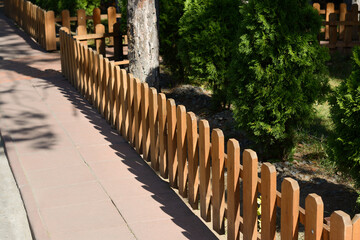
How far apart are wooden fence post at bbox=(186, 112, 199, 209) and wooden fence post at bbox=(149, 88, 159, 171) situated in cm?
96

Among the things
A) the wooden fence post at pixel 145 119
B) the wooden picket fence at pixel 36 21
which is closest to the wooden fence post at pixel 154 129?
the wooden fence post at pixel 145 119

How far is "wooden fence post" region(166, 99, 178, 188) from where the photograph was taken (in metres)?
6.63

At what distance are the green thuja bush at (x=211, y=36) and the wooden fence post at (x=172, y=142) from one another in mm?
3285

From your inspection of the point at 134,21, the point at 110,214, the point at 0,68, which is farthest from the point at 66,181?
the point at 0,68

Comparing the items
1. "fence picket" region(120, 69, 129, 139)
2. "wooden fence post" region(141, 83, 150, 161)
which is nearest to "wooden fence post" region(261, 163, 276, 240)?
"wooden fence post" region(141, 83, 150, 161)

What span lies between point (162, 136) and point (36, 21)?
9663mm

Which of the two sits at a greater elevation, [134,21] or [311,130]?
[134,21]

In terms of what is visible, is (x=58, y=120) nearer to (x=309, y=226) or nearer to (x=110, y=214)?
(x=110, y=214)

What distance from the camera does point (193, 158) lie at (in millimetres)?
6234

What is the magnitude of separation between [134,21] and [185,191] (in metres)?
4.29

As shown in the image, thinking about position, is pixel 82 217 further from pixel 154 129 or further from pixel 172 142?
pixel 154 129

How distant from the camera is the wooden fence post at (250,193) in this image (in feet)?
16.7

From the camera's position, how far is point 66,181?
23.1 feet

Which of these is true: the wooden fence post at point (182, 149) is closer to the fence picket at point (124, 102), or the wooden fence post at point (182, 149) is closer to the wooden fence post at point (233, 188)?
the wooden fence post at point (233, 188)
